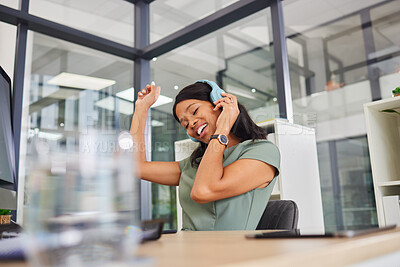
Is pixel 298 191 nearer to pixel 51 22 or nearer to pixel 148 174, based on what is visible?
pixel 148 174

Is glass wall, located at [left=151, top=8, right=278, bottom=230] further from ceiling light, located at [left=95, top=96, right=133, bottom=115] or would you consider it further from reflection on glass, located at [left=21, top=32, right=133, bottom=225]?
reflection on glass, located at [left=21, top=32, right=133, bottom=225]

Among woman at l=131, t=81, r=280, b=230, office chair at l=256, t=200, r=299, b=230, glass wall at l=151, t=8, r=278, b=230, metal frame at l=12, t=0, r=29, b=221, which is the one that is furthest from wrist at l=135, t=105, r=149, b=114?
metal frame at l=12, t=0, r=29, b=221

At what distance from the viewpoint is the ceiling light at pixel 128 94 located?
3582 millimetres

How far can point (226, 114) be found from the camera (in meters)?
1.44

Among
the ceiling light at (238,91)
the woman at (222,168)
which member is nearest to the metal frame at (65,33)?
the ceiling light at (238,91)

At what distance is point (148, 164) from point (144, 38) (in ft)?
7.53

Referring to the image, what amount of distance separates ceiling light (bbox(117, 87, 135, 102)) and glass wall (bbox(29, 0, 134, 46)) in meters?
0.46

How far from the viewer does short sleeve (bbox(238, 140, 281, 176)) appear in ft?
4.26

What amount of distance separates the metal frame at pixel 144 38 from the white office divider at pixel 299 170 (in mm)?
275

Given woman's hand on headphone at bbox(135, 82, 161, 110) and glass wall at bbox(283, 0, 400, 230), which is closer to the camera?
woman's hand on headphone at bbox(135, 82, 161, 110)

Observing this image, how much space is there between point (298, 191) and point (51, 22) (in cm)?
237

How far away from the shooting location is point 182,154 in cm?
295

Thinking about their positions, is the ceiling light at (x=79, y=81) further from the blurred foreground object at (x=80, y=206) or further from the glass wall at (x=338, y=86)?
the blurred foreground object at (x=80, y=206)

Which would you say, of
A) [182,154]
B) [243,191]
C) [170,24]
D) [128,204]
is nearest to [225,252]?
[128,204]
